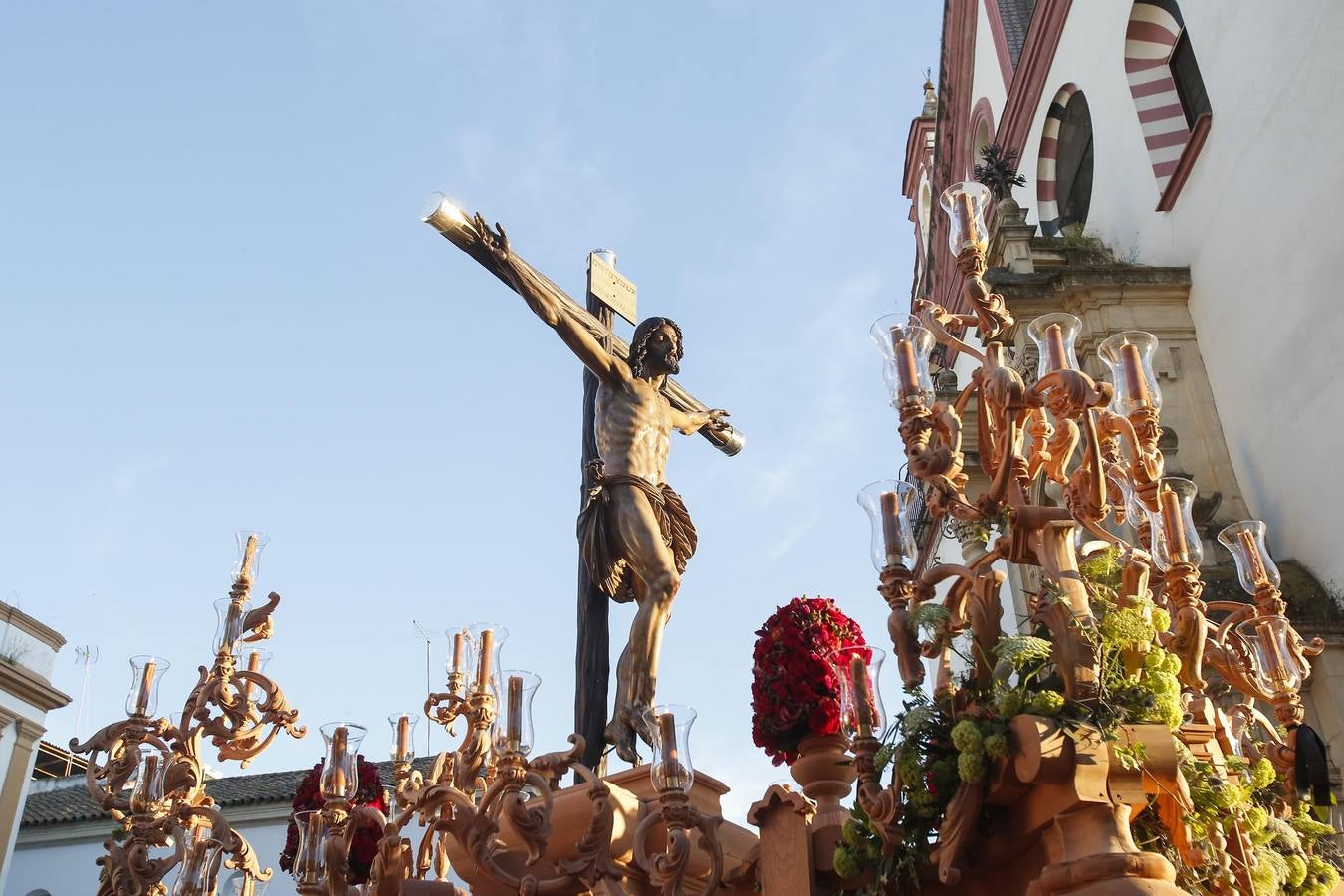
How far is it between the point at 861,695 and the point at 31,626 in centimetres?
1955

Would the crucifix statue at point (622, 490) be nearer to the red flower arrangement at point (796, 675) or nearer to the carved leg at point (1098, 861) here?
the red flower arrangement at point (796, 675)

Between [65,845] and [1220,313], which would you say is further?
[65,845]

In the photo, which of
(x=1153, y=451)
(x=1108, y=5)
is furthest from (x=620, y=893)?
(x=1108, y=5)

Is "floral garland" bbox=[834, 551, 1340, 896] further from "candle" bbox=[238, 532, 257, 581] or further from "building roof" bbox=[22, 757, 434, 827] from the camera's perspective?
"building roof" bbox=[22, 757, 434, 827]

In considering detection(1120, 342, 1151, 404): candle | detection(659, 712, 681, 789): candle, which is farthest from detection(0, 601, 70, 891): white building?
detection(1120, 342, 1151, 404): candle

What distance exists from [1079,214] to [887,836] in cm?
1513

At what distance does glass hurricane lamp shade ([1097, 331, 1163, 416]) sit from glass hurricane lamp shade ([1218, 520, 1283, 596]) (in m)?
0.85

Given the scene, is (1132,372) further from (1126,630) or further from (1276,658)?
(1126,630)

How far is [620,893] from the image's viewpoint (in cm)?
444

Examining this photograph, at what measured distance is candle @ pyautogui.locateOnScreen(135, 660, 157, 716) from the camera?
6.40 m

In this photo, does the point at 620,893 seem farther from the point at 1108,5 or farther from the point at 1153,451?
the point at 1108,5

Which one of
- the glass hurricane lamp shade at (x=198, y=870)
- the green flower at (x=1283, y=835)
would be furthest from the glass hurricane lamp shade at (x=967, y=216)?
the glass hurricane lamp shade at (x=198, y=870)

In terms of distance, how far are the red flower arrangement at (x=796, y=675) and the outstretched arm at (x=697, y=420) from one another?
242cm

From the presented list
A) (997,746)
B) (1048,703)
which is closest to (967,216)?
(1048,703)
